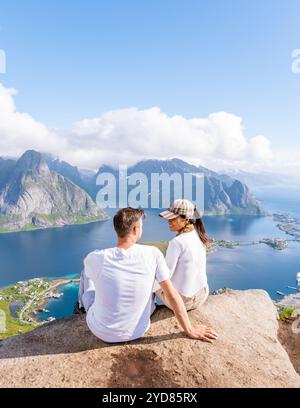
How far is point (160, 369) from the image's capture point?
18.8 feet

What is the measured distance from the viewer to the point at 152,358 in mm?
6059

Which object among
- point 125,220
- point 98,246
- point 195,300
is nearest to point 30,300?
point 98,246

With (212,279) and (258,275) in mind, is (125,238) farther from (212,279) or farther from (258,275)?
(258,275)

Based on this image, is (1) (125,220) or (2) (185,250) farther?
(2) (185,250)

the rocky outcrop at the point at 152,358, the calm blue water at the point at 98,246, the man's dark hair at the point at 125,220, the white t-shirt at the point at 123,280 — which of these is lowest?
the calm blue water at the point at 98,246

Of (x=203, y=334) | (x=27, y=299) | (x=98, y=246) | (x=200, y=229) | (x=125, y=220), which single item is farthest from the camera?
(x=98, y=246)

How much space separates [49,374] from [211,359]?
10.1 feet

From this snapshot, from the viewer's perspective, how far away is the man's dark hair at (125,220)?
18.1ft

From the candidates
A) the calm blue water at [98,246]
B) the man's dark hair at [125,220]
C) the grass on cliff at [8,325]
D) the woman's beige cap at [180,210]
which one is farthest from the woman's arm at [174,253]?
the calm blue water at [98,246]

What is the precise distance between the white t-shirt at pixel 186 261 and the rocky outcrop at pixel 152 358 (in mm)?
988

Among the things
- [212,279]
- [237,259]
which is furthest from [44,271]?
[237,259]

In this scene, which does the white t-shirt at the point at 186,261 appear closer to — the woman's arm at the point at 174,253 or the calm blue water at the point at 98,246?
the woman's arm at the point at 174,253

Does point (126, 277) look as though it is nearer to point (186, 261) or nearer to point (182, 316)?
point (182, 316)

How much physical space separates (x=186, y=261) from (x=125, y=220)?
87.4 inches
